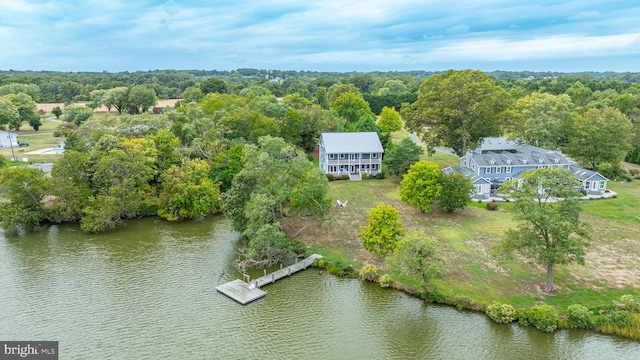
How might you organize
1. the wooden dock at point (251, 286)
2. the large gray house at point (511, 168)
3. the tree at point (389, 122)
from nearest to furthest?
the wooden dock at point (251, 286), the large gray house at point (511, 168), the tree at point (389, 122)

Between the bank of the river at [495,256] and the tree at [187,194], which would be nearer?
the bank of the river at [495,256]

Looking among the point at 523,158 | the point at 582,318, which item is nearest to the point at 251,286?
the point at 582,318

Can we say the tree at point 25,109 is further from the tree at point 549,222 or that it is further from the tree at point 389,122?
the tree at point 549,222

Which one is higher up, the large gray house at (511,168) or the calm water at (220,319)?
the large gray house at (511,168)

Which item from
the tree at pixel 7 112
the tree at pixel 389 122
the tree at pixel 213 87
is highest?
the tree at pixel 213 87

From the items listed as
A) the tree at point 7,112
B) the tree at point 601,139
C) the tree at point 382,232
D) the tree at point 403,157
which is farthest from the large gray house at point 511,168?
the tree at point 7,112

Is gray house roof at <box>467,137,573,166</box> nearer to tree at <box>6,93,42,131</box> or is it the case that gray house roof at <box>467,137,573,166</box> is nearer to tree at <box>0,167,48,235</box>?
tree at <box>0,167,48,235</box>
